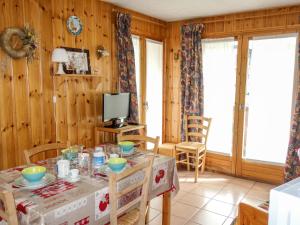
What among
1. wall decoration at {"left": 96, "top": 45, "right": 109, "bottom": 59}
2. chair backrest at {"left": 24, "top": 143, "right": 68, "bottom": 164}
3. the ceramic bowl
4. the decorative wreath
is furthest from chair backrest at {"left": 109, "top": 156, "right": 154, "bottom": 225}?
wall decoration at {"left": 96, "top": 45, "right": 109, "bottom": 59}

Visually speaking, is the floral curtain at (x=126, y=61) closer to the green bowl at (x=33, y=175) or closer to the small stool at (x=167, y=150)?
the small stool at (x=167, y=150)

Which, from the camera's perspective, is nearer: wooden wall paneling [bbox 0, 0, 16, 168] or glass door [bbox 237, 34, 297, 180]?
wooden wall paneling [bbox 0, 0, 16, 168]

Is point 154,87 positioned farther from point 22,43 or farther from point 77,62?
point 22,43

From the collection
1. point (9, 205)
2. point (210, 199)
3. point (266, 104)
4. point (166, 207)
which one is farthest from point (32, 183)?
point (266, 104)

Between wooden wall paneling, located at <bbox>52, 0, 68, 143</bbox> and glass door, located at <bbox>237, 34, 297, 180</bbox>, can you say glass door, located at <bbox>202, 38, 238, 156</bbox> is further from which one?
wooden wall paneling, located at <bbox>52, 0, 68, 143</bbox>

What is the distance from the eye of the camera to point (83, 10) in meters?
3.12

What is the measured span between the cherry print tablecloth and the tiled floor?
3.93 ft

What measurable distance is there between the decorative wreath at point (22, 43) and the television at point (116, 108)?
37.6 inches

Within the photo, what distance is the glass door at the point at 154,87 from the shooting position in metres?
4.30

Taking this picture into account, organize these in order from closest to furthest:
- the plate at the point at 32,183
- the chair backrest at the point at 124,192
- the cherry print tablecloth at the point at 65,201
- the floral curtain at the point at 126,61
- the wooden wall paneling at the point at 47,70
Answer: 1. the cherry print tablecloth at the point at 65,201
2. the chair backrest at the point at 124,192
3. the plate at the point at 32,183
4. the wooden wall paneling at the point at 47,70
5. the floral curtain at the point at 126,61

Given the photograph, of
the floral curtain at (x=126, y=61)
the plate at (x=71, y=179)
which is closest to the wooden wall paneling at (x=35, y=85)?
the floral curtain at (x=126, y=61)

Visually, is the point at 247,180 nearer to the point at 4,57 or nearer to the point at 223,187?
the point at 223,187

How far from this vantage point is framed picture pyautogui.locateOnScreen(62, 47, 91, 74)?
2.98 metres

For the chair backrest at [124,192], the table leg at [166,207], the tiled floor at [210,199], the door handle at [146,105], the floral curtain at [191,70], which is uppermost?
the floral curtain at [191,70]
